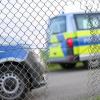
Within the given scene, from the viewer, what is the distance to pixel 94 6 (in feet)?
18.6

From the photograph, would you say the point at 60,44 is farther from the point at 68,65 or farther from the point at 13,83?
the point at 13,83

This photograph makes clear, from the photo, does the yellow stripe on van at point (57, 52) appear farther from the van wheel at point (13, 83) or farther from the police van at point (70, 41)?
the van wheel at point (13, 83)

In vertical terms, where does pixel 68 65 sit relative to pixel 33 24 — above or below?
below

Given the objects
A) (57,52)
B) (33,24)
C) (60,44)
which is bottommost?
(57,52)

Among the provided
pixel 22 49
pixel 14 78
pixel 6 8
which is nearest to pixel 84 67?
pixel 14 78

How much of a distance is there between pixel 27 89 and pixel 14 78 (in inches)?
14.4

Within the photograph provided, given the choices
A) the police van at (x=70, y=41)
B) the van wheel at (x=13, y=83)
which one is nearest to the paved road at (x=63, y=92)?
the van wheel at (x=13, y=83)

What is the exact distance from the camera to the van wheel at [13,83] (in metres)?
6.86

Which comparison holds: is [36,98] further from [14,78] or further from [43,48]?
[43,48]

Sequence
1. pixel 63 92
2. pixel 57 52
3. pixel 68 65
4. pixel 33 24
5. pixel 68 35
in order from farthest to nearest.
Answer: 1. pixel 68 65
2. pixel 57 52
3. pixel 68 35
4. pixel 63 92
5. pixel 33 24

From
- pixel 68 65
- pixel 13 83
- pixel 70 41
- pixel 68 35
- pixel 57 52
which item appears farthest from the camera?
pixel 68 65

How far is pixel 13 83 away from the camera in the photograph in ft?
24.0

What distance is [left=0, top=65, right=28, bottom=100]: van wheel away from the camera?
6855mm

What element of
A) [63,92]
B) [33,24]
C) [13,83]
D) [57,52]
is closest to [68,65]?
[57,52]
